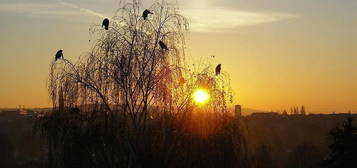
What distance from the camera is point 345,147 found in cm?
2711

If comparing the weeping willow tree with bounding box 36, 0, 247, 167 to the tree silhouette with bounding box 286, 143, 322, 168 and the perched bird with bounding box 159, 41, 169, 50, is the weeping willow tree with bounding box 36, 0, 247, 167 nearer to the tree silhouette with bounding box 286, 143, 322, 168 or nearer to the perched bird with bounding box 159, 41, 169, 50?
the perched bird with bounding box 159, 41, 169, 50

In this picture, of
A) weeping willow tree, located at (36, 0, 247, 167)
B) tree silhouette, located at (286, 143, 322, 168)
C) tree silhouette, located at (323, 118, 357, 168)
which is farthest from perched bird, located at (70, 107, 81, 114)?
tree silhouette, located at (286, 143, 322, 168)

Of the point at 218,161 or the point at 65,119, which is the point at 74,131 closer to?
the point at 65,119

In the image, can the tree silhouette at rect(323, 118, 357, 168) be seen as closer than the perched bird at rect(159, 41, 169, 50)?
No

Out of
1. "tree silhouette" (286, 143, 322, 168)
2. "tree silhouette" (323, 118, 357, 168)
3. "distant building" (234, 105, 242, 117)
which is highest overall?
"distant building" (234, 105, 242, 117)

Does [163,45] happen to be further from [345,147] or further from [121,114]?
[345,147]

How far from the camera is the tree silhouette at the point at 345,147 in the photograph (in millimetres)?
26797

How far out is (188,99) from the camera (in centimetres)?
1585

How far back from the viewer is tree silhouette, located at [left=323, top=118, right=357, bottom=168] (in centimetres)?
2680

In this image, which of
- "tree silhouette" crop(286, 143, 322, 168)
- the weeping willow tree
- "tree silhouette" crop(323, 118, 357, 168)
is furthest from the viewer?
"tree silhouette" crop(286, 143, 322, 168)

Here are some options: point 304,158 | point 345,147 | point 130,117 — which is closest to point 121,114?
point 130,117

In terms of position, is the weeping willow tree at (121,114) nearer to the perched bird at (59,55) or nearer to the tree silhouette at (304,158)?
the perched bird at (59,55)

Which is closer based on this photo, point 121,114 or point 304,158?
point 121,114

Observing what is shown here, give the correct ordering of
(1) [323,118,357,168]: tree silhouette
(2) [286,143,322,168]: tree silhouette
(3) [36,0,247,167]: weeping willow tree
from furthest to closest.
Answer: (2) [286,143,322,168]: tree silhouette, (1) [323,118,357,168]: tree silhouette, (3) [36,0,247,167]: weeping willow tree
